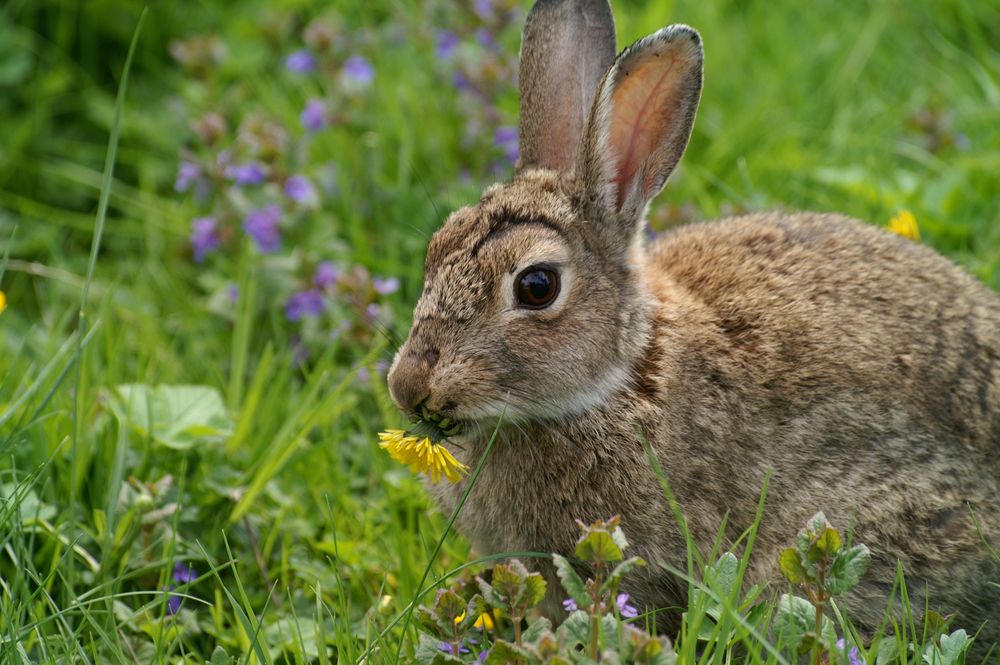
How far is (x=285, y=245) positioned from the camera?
5.81 metres

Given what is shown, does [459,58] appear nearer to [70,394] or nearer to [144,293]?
[144,293]

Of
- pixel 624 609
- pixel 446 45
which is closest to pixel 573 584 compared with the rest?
pixel 624 609

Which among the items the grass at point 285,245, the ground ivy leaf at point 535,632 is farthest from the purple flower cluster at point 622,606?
the grass at point 285,245

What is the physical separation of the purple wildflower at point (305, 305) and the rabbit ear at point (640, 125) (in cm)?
160

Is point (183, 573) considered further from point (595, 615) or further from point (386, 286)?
point (595, 615)

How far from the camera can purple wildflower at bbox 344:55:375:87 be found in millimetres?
6129

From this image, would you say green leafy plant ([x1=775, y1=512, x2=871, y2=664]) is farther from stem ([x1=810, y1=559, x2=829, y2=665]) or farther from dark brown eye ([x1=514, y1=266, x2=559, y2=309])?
dark brown eye ([x1=514, y1=266, x2=559, y2=309])

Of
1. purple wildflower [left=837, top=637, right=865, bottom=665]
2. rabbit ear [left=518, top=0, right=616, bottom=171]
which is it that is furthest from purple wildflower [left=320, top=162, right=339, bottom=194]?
purple wildflower [left=837, top=637, right=865, bottom=665]

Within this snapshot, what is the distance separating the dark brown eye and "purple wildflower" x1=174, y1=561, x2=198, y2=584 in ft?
4.32

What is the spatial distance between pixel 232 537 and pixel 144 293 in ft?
5.69

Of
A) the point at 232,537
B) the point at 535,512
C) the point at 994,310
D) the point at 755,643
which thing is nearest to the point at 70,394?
the point at 232,537

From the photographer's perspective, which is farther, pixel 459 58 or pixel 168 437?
pixel 459 58

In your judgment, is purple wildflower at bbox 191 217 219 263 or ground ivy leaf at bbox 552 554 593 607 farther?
purple wildflower at bbox 191 217 219 263

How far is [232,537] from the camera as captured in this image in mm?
4484
